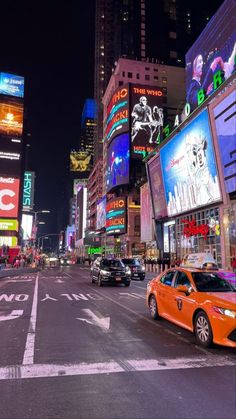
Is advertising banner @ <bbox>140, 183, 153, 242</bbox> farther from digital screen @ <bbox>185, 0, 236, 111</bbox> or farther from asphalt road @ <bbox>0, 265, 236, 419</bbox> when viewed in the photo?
asphalt road @ <bbox>0, 265, 236, 419</bbox>

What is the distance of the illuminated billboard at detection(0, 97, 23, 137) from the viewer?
86.8 metres

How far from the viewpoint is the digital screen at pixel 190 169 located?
3353 cm

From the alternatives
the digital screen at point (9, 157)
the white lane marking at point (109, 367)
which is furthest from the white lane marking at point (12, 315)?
the digital screen at point (9, 157)

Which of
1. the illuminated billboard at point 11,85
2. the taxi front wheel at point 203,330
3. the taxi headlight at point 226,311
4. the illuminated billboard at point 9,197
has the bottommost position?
the taxi front wheel at point 203,330

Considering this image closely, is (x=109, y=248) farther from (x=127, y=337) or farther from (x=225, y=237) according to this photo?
(x=127, y=337)

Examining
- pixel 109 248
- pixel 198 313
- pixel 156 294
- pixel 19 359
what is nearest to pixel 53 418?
pixel 19 359

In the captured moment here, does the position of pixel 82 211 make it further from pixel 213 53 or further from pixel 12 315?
pixel 12 315

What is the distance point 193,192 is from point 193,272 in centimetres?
3013

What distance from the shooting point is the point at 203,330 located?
24.6 feet

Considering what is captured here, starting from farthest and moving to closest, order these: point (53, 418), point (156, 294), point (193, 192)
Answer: point (193, 192), point (156, 294), point (53, 418)

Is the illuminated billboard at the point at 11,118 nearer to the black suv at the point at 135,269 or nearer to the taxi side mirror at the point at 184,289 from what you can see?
the black suv at the point at 135,269

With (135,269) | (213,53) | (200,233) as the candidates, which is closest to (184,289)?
(135,269)

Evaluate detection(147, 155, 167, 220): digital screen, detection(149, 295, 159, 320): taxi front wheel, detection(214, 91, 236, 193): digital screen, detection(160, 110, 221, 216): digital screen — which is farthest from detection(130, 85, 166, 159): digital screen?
detection(149, 295, 159, 320): taxi front wheel

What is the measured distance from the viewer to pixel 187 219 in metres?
43.4
